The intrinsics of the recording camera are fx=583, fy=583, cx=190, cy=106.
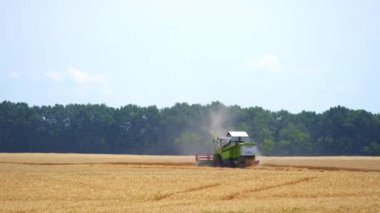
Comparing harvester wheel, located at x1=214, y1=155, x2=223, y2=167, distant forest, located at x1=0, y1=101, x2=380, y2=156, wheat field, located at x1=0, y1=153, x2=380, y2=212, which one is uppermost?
distant forest, located at x1=0, y1=101, x2=380, y2=156

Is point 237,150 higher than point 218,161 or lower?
higher

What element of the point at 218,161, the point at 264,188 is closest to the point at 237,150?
the point at 218,161

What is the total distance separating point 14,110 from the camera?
6068 inches

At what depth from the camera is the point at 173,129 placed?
495 feet

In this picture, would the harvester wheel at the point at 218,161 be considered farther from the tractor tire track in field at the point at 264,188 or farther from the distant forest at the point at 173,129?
the distant forest at the point at 173,129

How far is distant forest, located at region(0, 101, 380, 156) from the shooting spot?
439 feet

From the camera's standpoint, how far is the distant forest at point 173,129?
134 m

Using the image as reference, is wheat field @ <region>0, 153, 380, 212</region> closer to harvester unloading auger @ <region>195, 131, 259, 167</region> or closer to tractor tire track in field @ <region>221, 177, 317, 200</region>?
tractor tire track in field @ <region>221, 177, 317, 200</region>

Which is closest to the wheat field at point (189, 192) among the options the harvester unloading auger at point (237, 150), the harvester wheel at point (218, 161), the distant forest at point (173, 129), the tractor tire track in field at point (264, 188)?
the tractor tire track in field at point (264, 188)

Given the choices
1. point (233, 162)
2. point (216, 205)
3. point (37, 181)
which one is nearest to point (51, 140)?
point (233, 162)

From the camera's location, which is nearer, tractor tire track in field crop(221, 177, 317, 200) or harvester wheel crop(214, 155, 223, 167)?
tractor tire track in field crop(221, 177, 317, 200)

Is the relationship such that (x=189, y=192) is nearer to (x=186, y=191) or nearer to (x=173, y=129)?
(x=186, y=191)

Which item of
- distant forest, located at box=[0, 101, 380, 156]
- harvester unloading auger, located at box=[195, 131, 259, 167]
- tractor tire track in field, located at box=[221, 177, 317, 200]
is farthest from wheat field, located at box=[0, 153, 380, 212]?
distant forest, located at box=[0, 101, 380, 156]

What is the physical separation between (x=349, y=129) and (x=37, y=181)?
360 ft
